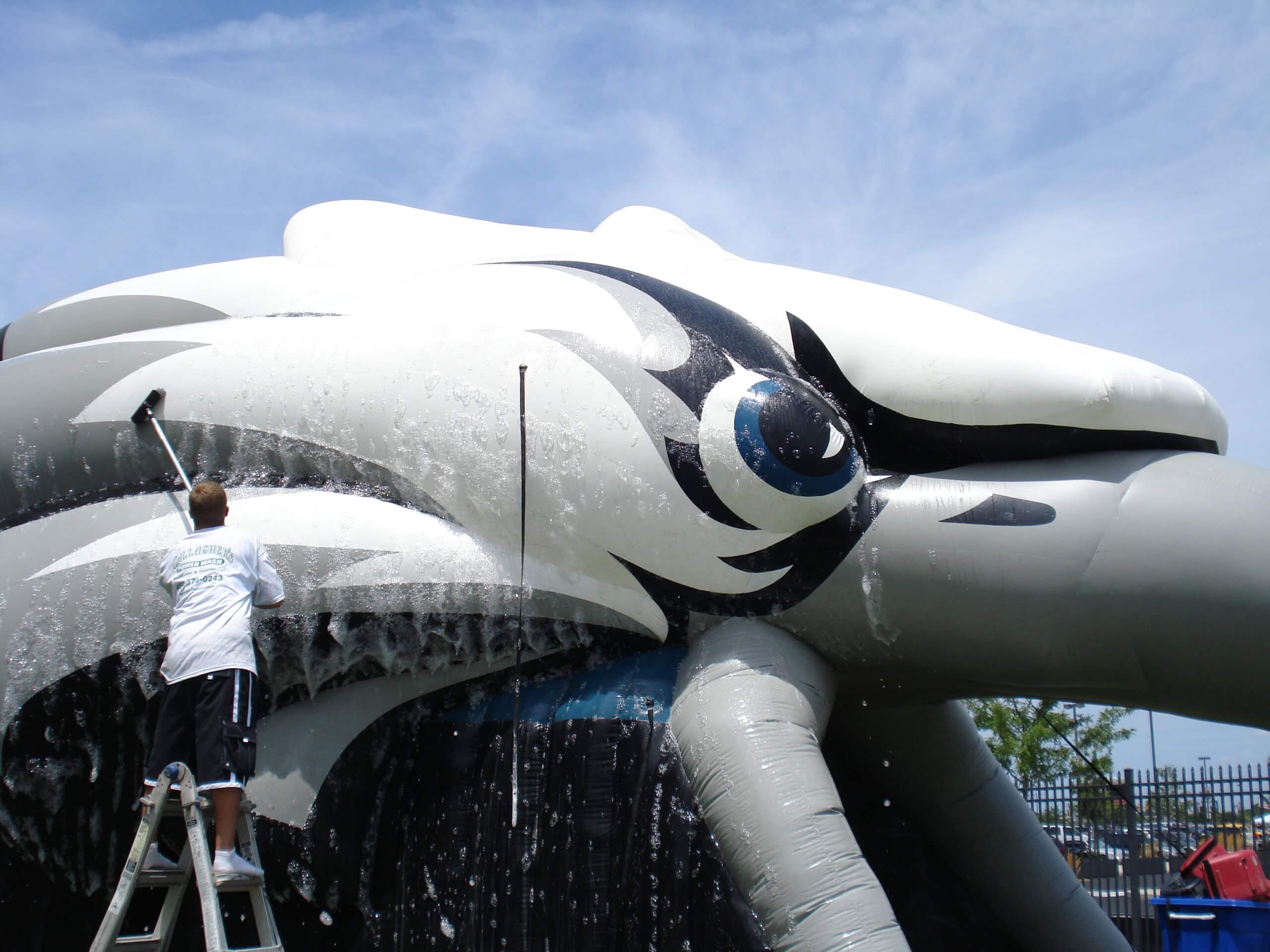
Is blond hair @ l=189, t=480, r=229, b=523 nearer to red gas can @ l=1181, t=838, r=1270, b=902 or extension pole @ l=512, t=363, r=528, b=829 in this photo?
extension pole @ l=512, t=363, r=528, b=829

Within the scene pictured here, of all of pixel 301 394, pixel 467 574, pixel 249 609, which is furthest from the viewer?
pixel 301 394

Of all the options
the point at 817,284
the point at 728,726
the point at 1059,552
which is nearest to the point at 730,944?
the point at 728,726

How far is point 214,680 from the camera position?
3059 mm

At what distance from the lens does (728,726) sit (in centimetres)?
384

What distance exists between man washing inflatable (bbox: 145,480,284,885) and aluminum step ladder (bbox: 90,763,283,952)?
5cm

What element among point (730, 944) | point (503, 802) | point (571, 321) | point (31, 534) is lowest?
point (730, 944)

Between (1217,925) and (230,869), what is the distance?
5.11 meters

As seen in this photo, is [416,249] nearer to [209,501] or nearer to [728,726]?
[209,501]

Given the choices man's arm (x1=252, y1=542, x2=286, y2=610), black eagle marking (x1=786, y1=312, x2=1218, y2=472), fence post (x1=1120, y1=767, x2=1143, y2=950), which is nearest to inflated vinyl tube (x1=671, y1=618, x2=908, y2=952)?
black eagle marking (x1=786, y1=312, x2=1218, y2=472)

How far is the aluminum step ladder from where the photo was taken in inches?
106

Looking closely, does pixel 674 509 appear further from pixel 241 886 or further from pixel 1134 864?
pixel 1134 864

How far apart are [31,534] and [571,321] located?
2201 mm

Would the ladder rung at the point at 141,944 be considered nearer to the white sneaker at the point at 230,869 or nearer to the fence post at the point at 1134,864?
the white sneaker at the point at 230,869

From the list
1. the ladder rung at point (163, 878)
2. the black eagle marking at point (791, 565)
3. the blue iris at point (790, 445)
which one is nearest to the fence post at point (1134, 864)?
the black eagle marking at point (791, 565)
